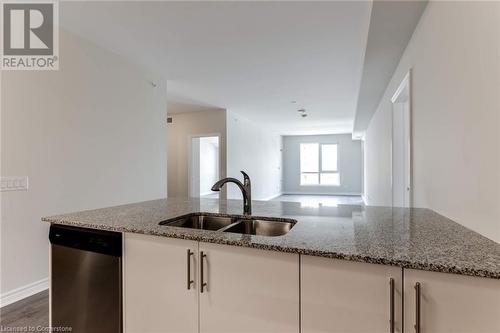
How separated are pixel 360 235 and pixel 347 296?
12.0 inches

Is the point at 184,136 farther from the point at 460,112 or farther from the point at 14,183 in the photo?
the point at 460,112

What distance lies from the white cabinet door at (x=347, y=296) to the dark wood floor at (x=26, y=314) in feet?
7.10

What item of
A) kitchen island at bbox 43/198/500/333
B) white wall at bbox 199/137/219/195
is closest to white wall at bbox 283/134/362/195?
white wall at bbox 199/137/219/195

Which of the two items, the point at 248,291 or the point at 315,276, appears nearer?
the point at 315,276

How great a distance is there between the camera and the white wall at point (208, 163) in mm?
11164

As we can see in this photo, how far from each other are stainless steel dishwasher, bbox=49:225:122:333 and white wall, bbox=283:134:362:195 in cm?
1109

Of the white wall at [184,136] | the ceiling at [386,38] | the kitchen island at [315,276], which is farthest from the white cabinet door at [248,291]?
the white wall at [184,136]

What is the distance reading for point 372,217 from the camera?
1538 millimetres

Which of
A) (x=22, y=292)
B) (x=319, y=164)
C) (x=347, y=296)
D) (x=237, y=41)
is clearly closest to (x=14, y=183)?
(x=22, y=292)

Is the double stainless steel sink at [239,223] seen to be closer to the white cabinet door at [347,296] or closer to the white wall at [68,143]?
the white cabinet door at [347,296]

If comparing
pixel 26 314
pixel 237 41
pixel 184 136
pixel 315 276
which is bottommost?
pixel 26 314

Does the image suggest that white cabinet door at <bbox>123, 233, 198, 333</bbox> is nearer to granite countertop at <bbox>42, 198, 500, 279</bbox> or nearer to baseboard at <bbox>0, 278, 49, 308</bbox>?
granite countertop at <bbox>42, 198, 500, 279</bbox>

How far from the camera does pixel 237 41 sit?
116 inches

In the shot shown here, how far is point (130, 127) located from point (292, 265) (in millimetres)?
3198
